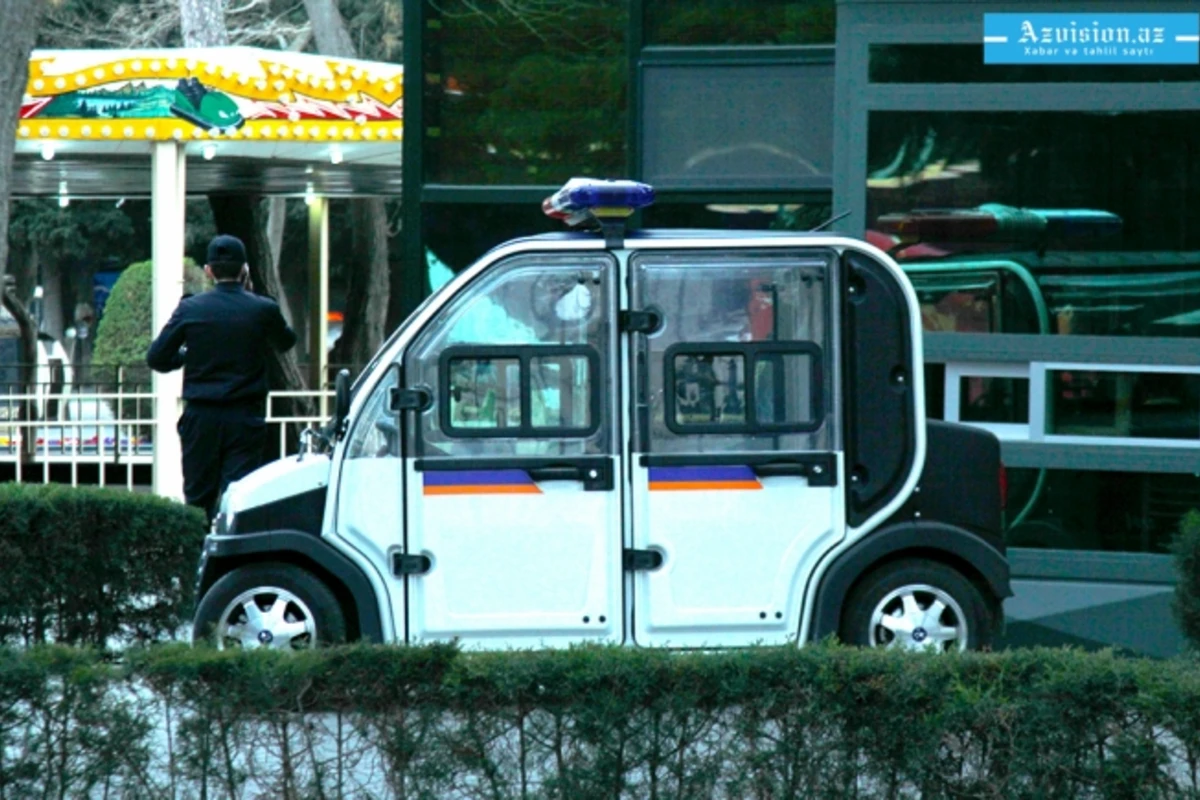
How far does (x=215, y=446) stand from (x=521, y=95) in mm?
3734

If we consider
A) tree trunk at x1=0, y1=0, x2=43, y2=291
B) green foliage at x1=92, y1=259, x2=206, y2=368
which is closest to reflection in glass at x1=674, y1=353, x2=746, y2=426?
tree trunk at x1=0, y1=0, x2=43, y2=291

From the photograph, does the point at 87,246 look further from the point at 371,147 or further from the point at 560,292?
the point at 560,292

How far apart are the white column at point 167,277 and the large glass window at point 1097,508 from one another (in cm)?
740

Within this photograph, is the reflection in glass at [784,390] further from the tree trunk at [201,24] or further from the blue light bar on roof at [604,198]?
the tree trunk at [201,24]

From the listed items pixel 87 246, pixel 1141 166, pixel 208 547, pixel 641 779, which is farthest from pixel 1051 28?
pixel 87 246

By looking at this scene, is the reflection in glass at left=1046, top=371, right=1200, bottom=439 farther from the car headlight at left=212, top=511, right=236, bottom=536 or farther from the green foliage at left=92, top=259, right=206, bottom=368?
the green foliage at left=92, top=259, right=206, bottom=368

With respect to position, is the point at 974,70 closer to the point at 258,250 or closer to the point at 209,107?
the point at 209,107

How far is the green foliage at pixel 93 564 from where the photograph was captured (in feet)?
25.6

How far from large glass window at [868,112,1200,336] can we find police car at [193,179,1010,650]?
2.70 m

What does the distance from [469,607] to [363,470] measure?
0.63m

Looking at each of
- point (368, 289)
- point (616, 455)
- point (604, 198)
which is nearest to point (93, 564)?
point (616, 455)

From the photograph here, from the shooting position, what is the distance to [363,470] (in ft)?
23.5

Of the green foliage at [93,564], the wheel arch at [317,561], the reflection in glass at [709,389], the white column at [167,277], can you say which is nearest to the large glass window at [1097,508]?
the reflection in glass at [709,389]

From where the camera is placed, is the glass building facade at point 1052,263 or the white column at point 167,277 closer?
the glass building facade at point 1052,263
